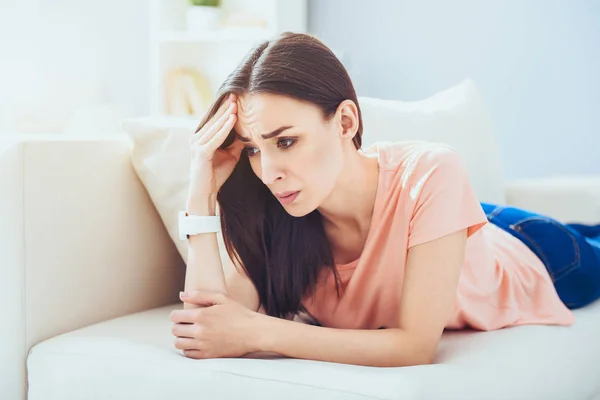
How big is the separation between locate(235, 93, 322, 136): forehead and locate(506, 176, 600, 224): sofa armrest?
1297 mm

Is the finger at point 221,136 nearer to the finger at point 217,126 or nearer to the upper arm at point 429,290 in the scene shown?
the finger at point 217,126

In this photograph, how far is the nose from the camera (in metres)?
1.30

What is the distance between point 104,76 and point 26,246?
241 centimetres

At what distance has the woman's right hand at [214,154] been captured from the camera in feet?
4.51

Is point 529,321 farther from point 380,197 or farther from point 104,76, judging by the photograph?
point 104,76

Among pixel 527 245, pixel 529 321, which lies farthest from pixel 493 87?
pixel 529 321

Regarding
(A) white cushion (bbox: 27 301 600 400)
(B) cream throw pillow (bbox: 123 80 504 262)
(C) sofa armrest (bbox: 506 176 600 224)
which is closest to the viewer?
(A) white cushion (bbox: 27 301 600 400)

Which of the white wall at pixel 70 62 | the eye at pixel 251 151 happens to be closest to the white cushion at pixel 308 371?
the eye at pixel 251 151

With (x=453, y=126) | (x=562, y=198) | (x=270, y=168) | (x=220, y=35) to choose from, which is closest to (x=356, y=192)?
(x=270, y=168)

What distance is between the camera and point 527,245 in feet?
6.15

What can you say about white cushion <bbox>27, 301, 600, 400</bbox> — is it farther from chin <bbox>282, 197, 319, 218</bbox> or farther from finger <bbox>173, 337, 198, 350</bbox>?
chin <bbox>282, 197, 319, 218</bbox>

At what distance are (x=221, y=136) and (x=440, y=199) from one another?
1.33 ft

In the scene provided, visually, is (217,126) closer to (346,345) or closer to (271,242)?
(271,242)

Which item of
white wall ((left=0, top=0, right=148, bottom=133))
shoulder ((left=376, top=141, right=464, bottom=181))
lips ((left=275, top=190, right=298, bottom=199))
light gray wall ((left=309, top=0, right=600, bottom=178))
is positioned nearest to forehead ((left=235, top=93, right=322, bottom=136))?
lips ((left=275, top=190, right=298, bottom=199))
